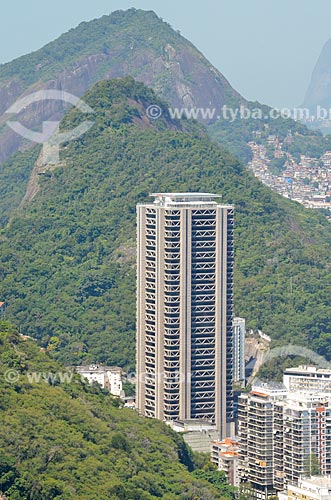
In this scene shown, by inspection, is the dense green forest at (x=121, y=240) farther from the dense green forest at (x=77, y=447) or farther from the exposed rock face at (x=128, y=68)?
the exposed rock face at (x=128, y=68)

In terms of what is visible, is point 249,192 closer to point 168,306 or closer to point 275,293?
point 275,293

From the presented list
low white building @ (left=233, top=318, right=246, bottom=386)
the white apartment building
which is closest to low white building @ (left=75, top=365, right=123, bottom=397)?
low white building @ (left=233, top=318, right=246, bottom=386)

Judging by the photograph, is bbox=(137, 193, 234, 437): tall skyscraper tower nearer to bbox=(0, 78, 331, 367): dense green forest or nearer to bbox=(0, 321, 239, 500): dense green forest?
bbox=(0, 321, 239, 500): dense green forest

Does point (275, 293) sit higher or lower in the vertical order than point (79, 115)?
lower

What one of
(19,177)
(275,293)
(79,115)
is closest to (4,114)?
(19,177)

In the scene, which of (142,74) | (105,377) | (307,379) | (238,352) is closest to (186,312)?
(307,379)

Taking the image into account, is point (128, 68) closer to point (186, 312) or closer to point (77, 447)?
A: point (186, 312)

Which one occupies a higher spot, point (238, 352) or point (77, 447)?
point (238, 352)
